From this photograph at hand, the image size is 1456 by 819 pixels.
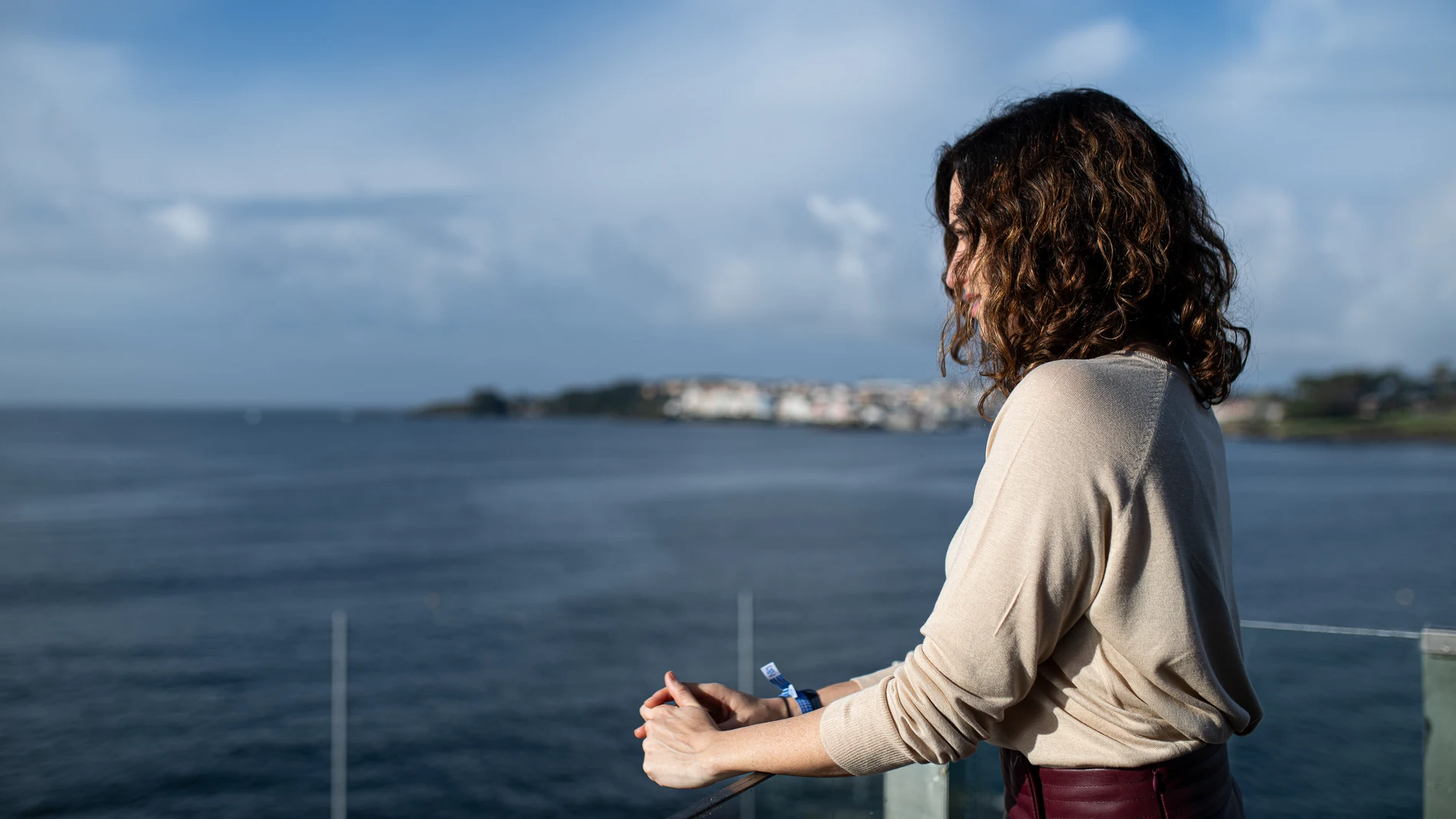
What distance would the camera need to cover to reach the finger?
1154 mm

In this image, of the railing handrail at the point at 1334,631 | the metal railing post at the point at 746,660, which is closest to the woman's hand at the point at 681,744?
the metal railing post at the point at 746,660

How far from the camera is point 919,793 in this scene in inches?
62.3

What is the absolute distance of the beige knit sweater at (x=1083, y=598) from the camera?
0.82 metres

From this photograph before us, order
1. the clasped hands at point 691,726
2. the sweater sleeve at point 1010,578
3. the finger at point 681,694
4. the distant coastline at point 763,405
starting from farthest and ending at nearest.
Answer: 1. the distant coastline at point 763,405
2. the finger at point 681,694
3. the clasped hands at point 691,726
4. the sweater sleeve at point 1010,578

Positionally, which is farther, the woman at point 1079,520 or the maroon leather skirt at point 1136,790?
the maroon leather skirt at point 1136,790

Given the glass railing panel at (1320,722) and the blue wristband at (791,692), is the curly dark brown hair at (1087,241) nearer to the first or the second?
the blue wristband at (791,692)

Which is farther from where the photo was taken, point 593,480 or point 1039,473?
point 593,480

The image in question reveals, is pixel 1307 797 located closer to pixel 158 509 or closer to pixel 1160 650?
pixel 1160 650

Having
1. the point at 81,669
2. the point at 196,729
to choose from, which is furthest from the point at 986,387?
the point at 81,669

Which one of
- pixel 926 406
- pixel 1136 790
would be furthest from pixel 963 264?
pixel 926 406

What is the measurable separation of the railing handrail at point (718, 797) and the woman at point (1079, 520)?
0.68 ft

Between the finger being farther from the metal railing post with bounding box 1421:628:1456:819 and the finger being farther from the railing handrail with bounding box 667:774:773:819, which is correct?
the metal railing post with bounding box 1421:628:1456:819

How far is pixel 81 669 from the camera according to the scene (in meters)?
23.8

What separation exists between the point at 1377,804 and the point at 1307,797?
175 millimetres
